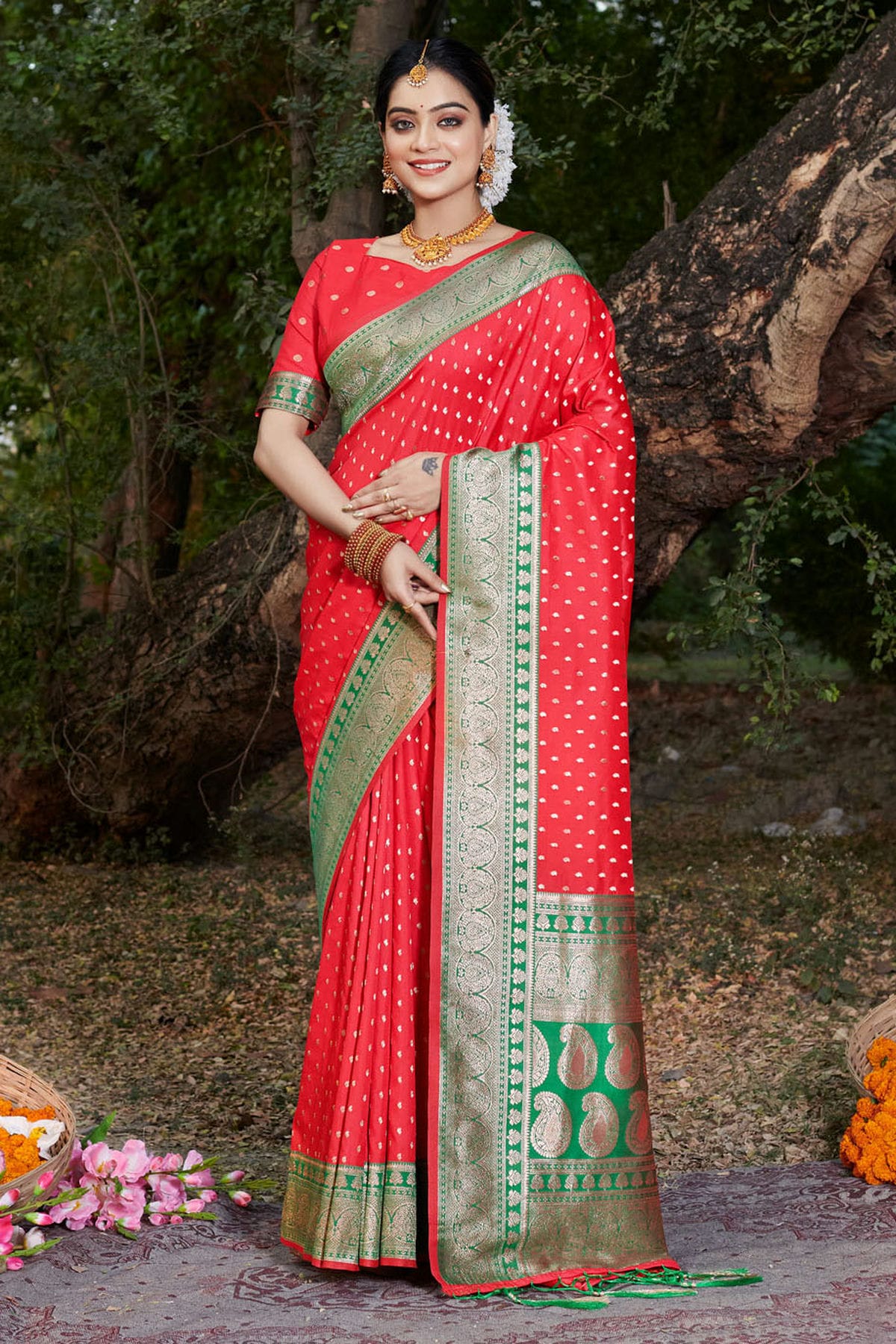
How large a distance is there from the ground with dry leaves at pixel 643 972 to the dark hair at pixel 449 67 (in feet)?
7.84

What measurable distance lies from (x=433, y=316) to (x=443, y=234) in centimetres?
22

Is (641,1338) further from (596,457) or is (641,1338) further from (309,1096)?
(596,457)

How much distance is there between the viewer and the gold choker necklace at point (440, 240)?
280cm

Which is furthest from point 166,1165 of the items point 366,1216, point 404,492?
point 404,492

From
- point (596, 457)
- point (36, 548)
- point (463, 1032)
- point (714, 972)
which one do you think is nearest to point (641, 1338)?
point (463, 1032)

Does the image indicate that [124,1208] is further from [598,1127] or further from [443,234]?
[443,234]

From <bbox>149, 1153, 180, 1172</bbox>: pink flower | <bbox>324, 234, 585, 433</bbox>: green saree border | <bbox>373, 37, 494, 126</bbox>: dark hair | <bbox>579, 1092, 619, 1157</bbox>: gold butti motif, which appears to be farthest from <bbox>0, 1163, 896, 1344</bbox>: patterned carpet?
<bbox>373, 37, 494, 126</bbox>: dark hair

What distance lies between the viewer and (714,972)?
4.58 metres

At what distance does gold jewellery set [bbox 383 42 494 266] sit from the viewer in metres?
2.81

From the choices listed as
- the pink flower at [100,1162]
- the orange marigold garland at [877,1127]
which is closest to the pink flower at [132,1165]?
the pink flower at [100,1162]

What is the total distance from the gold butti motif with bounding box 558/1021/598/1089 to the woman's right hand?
2.46ft

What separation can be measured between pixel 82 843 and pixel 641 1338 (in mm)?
4745

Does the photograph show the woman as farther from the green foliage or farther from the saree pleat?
the green foliage

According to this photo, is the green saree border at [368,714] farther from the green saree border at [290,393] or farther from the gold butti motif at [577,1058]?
the gold butti motif at [577,1058]
